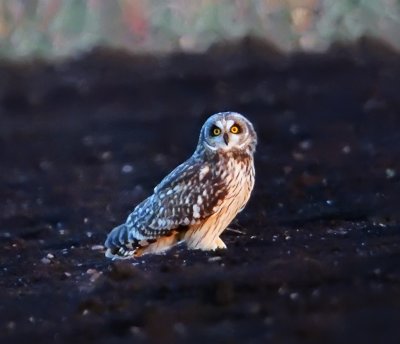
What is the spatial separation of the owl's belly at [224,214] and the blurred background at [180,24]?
15533 millimetres

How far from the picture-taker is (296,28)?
2561cm

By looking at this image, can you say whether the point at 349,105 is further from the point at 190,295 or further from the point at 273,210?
the point at 190,295

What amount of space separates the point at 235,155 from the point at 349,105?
10167 mm

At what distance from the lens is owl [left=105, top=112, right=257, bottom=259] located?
917cm

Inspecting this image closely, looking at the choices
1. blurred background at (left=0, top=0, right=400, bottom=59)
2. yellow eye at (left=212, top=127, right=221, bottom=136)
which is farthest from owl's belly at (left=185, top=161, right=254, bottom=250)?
blurred background at (left=0, top=0, right=400, bottom=59)

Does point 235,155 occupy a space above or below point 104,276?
above

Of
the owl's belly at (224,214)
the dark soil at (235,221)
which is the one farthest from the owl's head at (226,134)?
the dark soil at (235,221)

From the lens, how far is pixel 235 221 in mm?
11289

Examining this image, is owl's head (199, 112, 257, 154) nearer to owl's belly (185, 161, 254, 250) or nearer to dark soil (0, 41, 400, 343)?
owl's belly (185, 161, 254, 250)

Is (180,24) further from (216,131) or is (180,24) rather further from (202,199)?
(202,199)

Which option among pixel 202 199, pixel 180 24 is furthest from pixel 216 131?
pixel 180 24

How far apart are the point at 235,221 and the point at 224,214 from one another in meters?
2.01

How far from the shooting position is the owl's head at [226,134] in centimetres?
928

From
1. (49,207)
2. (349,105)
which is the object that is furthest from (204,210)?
(349,105)
